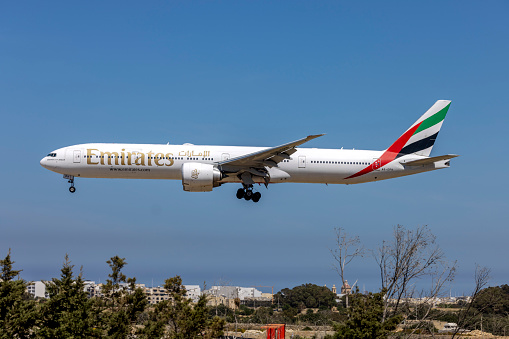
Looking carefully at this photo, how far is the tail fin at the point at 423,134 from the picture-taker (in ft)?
151

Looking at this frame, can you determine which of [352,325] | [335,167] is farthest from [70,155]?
[352,325]

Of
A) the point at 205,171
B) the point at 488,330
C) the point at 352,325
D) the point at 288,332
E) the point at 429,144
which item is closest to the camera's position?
the point at 352,325

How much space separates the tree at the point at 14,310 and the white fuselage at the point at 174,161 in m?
11.7

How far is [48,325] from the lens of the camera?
29.4 m

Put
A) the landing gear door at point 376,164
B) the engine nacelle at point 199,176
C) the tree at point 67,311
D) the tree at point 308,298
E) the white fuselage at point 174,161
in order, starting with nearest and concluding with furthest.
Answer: the tree at point 67,311
the engine nacelle at point 199,176
the white fuselage at point 174,161
the landing gear door at point 376,164
the tree at point 308,298

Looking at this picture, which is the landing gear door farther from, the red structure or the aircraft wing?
the red structure

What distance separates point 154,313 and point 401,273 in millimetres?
17217

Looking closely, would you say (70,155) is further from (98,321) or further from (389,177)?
(389,177)

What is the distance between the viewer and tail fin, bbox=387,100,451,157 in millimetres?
46053

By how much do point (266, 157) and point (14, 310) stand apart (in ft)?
60.6

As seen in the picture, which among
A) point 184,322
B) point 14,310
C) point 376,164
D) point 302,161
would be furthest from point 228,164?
point 14,310

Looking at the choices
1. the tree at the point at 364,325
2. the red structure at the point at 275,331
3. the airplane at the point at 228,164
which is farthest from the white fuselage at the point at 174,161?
the tree at the point at 364,325

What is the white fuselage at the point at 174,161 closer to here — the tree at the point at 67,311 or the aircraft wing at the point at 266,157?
the aircraft wing at the point at 266,157

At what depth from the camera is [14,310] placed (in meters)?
29.2
